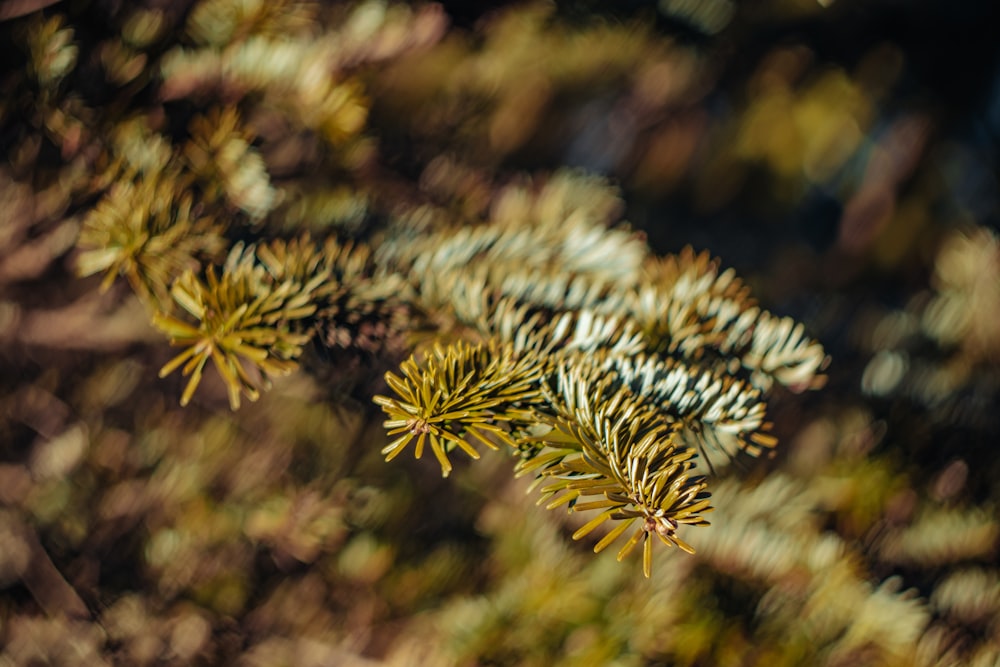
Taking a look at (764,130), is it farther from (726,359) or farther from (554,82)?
(726,359)

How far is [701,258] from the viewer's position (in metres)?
0.40

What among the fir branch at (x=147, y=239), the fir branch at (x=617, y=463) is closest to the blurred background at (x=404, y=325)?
the fir branch at (x=147, y=239)

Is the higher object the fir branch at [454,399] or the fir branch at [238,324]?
the fir branch at [454,399]

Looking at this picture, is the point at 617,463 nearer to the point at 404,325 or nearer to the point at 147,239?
the point at 404,325

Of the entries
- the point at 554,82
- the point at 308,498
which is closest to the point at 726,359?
the point at 308,498

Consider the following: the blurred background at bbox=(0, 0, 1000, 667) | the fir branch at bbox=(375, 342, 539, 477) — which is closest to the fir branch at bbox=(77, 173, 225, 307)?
the blurred background at bbox=(0, 0, 1000, 667)

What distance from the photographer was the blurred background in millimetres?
448

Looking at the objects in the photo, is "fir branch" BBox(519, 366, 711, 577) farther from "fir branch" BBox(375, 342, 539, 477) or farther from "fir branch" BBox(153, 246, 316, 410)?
"fir branch" BBox(153, 246, 316, 410)

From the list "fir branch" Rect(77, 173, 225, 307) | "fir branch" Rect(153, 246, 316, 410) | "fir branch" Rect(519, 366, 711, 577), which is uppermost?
"fir branch" Rect(519, 366, 711, 577)

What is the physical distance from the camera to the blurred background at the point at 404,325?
448 millimetres

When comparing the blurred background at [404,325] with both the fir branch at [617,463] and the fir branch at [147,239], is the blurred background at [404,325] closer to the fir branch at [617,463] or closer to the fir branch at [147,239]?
the fir branch at [147,239]

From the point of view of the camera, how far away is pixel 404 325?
38 centimetres

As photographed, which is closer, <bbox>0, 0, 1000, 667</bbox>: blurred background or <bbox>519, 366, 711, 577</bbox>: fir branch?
<bbox>519, 366, 711, 577</bbox>: fir branch

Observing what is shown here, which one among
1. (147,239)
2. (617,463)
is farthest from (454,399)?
(147,239)
